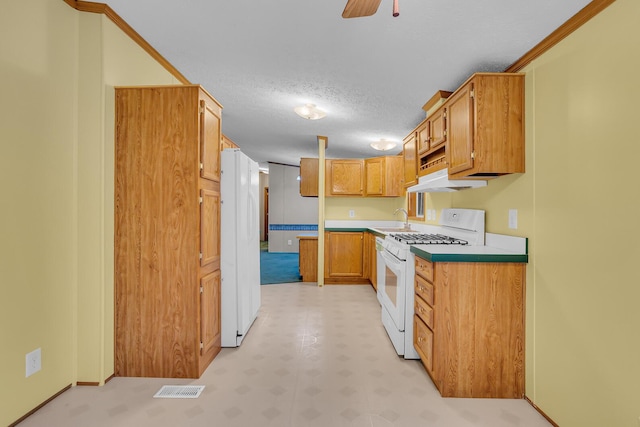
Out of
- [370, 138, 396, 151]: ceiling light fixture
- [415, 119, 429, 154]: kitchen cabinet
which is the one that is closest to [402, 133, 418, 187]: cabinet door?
[415, 119, 429, 154]: kitchen cabinet

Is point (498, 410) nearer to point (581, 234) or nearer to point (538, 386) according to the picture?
point (538, 386)

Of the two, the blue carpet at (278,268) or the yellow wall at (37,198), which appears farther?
the blue carpet at (278,268)

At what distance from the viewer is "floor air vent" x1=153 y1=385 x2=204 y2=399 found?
1.95m

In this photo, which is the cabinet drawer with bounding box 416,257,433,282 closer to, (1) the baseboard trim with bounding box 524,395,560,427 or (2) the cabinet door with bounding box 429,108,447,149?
(1) the baseboard trim with bounding box 524,395,560,427

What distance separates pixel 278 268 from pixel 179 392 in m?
4.43

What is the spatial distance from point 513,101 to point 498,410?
195 centimetres

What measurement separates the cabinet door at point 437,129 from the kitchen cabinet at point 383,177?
2.31 metres

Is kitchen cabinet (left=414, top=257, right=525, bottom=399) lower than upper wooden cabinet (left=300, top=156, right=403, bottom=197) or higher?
lower

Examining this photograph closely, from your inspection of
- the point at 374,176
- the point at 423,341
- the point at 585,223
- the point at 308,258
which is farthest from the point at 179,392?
the point at 374,176

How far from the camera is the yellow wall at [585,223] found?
135 cm

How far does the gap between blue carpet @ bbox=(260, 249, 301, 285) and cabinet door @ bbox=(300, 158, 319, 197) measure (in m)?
1.54

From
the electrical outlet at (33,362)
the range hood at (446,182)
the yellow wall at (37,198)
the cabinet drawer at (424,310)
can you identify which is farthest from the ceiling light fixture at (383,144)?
the electrical outlet at (33,362)

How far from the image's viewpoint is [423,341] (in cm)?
224

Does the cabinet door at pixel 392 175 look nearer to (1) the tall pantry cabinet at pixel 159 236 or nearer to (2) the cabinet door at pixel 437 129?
(2) the cabinet door at pixel 437 129
